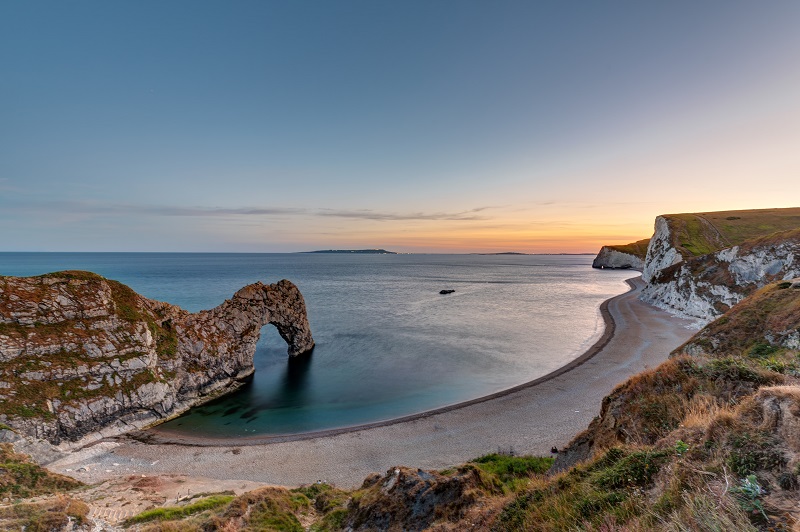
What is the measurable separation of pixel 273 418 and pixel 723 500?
2956 centimetres

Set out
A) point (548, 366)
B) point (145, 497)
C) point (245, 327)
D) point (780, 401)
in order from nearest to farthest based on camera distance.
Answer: point (780, 401) → point (145, 497) → point (245, 327) → point (548, 366)

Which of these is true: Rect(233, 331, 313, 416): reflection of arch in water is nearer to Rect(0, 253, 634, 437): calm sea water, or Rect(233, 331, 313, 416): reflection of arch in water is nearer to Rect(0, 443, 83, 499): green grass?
Rect(0, 253, 634, 437): calm sea water

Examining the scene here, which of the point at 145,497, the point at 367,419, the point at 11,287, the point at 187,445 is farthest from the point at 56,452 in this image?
the point at 367,419

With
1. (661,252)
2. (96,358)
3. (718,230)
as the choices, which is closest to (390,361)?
(96,358)

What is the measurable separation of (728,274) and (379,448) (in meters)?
58.4

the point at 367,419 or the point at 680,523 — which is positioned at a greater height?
the point at 680,523

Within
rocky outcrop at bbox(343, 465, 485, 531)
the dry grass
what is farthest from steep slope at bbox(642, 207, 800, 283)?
rocky outcrop at bbox(343, 465, 485, 531)

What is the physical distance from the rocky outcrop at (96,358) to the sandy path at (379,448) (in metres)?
2.56

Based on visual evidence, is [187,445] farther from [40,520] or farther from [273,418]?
[40,520]

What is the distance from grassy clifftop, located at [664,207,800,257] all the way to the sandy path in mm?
68905

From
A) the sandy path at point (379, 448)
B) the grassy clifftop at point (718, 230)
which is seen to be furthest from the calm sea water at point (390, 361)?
the grassy clifftop at point (718, 230)

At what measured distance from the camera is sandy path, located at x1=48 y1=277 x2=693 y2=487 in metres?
19.8

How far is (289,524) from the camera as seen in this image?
465 inches

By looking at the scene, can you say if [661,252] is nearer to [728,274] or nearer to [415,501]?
[728,274]
